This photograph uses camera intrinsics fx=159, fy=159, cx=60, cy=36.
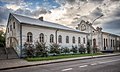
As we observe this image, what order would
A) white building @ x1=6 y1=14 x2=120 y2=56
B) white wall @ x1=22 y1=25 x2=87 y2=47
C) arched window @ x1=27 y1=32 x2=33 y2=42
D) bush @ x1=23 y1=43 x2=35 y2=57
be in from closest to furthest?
bush @ x1=23 y1=43 x2=35 y2=57
white building @ x1=6 y1=14 x2=120 y2=56
white wall @ x1=22 y1=25 x2=87 y2=47
arched window @ x1=27 y1=32 x2=33 y2=42

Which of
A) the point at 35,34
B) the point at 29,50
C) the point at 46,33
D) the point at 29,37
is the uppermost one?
the point at 46,33

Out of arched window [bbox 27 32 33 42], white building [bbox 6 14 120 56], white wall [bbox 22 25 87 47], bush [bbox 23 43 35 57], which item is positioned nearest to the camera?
bush [bbox 23 43 35 57]

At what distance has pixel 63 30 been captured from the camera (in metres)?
34.3

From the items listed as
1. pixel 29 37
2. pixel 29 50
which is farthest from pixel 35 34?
pixel 29 50

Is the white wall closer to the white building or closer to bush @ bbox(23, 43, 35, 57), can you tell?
the white building

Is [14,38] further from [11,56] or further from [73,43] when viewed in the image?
[73,43]

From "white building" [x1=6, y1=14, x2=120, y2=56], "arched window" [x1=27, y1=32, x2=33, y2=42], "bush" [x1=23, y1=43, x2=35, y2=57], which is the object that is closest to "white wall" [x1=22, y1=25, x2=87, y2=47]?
"white building" [x1=6, y1=14, x2=120, y2=56]

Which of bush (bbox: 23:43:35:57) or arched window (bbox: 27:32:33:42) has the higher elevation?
arched window (bbox: 27:32:33:42)

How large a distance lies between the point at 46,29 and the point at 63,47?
6.37 metres

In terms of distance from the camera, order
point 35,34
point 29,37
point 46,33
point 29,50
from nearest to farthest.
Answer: point 29,50 < point 29,37 < point 35,34 < point 46,33

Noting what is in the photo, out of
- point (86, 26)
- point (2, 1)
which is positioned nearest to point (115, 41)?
point (86, 26)

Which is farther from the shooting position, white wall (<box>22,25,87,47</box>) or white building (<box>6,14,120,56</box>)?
white wall (<box>22,25,87,47</box>)

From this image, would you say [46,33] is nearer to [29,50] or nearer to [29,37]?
[29,37]

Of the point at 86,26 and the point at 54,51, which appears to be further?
the point at 86,26
